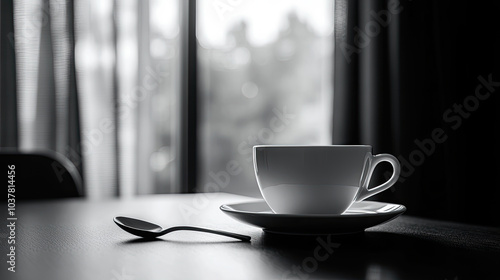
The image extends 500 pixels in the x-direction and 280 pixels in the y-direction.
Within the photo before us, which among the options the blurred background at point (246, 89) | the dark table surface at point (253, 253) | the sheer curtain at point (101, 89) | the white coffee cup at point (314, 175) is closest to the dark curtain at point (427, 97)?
the blurred background at point (246, 89)

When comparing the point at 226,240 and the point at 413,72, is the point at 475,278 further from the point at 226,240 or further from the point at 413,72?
the point at 413,72

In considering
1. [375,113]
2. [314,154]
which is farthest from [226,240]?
[375,113]

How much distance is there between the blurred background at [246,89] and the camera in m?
2.01

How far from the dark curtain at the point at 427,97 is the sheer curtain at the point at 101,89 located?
2.69ft

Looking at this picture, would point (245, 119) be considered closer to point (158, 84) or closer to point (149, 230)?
point (158, 84)

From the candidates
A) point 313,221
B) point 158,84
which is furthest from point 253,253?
point 158,84

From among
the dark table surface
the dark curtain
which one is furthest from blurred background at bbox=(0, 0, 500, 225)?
the dark table surface

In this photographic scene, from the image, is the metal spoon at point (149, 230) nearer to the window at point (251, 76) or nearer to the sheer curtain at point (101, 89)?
the sheer curtain at point (101, 89)

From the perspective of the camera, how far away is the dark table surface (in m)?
0.37

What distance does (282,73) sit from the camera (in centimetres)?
263

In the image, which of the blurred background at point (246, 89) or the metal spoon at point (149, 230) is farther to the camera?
the blurred background at point (246, 89)

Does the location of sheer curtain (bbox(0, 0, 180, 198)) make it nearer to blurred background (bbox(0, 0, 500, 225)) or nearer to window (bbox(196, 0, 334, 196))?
blurred background (bbox(0, 0, 500, 225))

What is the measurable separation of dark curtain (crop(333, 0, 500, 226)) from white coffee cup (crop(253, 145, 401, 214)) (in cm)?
155

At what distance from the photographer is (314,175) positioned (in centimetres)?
55
